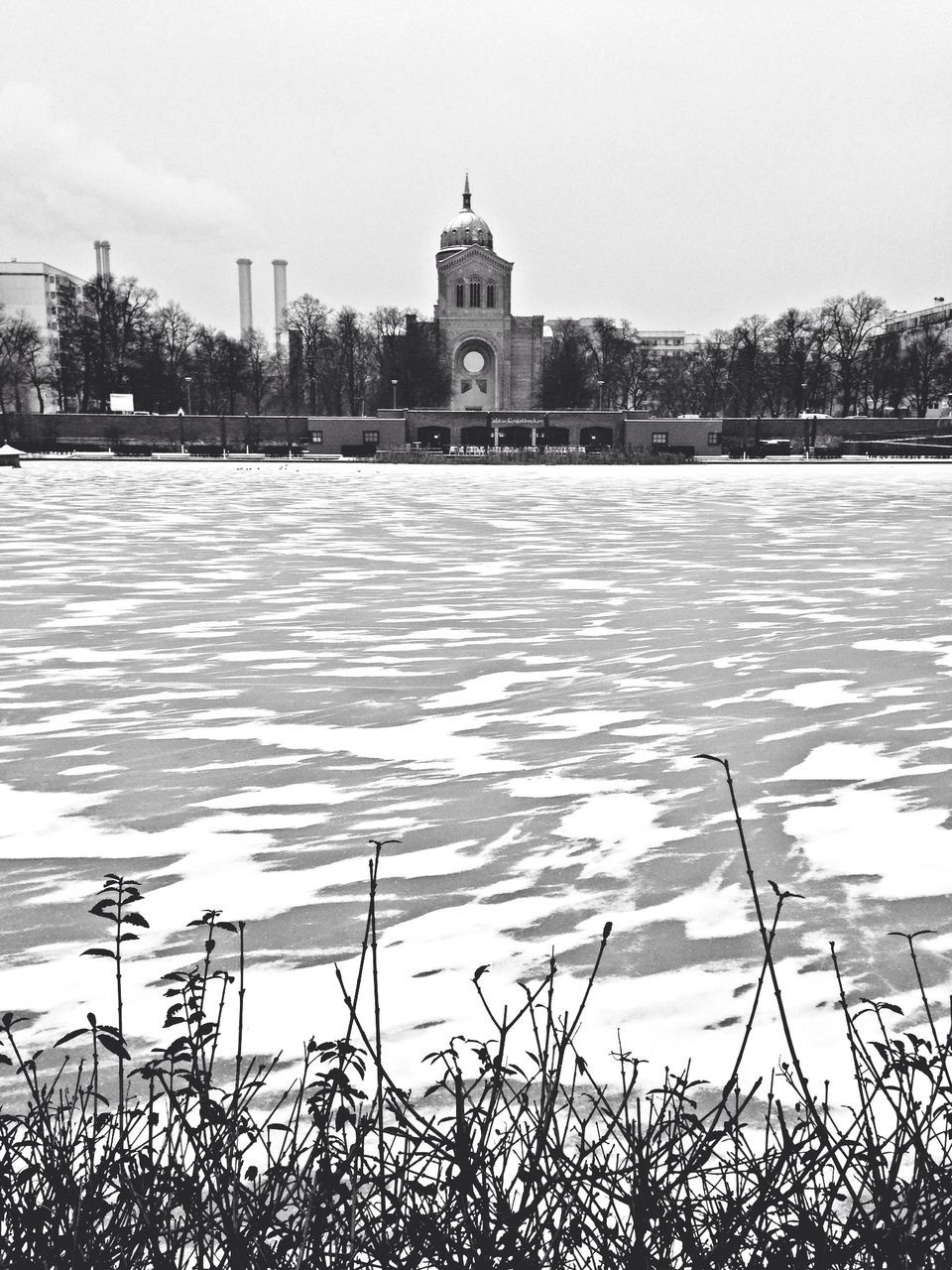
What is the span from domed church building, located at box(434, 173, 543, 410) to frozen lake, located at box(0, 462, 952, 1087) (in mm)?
78804

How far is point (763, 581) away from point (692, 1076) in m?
8.66

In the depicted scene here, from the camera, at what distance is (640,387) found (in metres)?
90.4

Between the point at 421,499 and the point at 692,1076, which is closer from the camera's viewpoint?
the point at 692,1076

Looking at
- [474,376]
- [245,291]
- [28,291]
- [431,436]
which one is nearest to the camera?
[431,436]

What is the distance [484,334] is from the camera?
87.6m

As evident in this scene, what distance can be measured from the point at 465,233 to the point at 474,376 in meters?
12.7

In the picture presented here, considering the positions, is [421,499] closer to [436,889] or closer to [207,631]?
[207,631]

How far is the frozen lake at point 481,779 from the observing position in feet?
11.1

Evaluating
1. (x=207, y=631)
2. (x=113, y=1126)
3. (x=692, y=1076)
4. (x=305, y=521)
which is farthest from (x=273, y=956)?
(x=305, y=521)

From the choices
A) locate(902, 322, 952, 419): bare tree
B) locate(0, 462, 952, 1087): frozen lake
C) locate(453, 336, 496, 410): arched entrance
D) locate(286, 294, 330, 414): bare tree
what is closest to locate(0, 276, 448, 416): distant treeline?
locate(286, 294, 330, 414): bare tree

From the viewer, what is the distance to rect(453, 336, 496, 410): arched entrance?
8838cm

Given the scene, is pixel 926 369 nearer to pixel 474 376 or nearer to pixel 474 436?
pixel 474 376

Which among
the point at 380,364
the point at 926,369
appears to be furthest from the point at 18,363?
the point at 926,369

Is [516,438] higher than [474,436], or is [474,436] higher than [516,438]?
[474,436]
